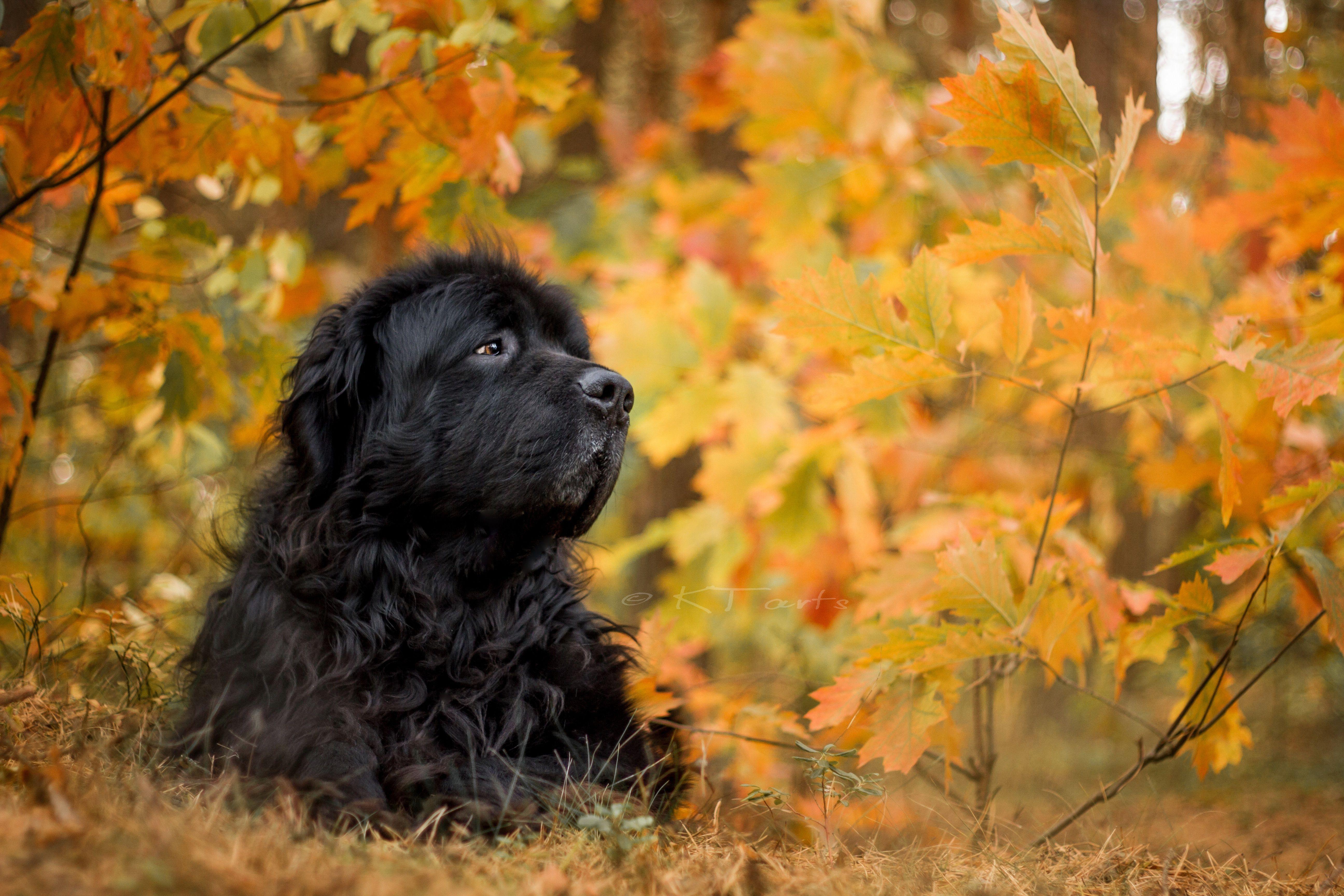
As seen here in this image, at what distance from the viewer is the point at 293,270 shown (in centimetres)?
386

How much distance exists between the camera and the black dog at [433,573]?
7.70ft

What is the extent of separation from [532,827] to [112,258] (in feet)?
11.6

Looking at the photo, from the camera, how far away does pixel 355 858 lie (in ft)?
5.63

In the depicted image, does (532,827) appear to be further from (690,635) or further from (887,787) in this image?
(690,635)

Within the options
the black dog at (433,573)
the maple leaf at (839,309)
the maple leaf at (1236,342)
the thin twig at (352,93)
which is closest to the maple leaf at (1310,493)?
the maple leaf at (1236,342)

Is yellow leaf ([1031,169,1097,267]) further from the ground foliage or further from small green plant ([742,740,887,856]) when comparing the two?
small green plant ([742,740,887,856])

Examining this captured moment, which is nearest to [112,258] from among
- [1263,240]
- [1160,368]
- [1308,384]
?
[1160,368]

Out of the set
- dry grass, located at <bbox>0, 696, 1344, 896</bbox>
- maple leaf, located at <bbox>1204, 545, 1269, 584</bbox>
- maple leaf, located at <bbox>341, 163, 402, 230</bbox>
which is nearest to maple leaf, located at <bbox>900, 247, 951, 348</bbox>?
maple leaf, located at <bbox>1204, 545, 1269, 584</bbox>

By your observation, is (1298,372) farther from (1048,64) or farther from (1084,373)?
(1048,64)

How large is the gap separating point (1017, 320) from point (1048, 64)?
2.24 feet

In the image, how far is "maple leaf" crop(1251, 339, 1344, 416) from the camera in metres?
2.25

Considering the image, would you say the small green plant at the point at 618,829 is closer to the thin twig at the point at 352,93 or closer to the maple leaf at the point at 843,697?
the maple leaf at the point at 843,697

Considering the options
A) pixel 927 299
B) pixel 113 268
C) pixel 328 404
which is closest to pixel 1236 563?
pixel 927 299

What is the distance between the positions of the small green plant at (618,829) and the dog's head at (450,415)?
3.20 ft
